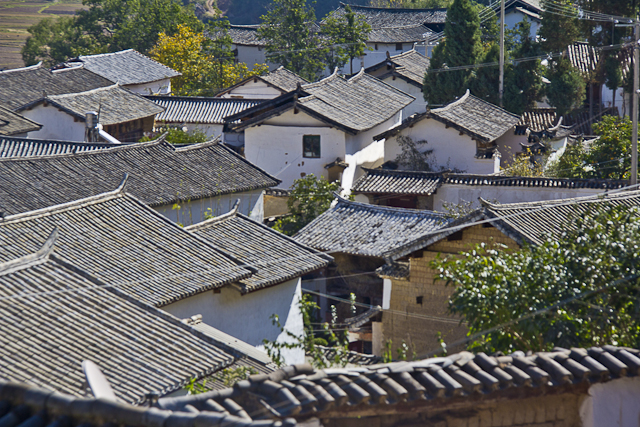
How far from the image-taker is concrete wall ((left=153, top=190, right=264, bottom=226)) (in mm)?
21328

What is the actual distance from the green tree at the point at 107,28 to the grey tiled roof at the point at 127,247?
130ft

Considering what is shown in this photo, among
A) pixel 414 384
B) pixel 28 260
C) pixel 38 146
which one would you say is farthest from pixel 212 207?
pixel 414 384

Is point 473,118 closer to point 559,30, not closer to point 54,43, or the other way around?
point 559,30

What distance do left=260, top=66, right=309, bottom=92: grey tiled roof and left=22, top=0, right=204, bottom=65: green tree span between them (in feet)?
40.2

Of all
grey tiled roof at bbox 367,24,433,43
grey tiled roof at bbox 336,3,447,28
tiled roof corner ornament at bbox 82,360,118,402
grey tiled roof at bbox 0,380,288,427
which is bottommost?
tiled roof corner ornament at bbox 82,360,118,402

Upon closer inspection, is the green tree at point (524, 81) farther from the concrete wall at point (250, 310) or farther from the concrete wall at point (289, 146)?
the concrete wall at point (250, 310)

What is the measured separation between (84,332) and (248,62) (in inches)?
1890

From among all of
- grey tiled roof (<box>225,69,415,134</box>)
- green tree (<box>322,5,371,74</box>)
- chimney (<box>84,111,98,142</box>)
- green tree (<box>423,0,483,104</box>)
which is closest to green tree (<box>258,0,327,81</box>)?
green tree (<box>322,5,371,74</box>)

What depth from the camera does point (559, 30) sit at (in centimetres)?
3200

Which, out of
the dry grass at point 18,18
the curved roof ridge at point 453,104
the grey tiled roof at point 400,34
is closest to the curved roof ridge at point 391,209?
the curved roof ridge at point 453,104

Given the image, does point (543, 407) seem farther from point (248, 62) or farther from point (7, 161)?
point (248, 62)

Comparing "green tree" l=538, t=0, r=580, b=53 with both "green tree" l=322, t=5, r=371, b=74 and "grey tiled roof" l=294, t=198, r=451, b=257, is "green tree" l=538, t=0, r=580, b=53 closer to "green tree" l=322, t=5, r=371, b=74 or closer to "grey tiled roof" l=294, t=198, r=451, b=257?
"grey tiled roof" l=294, t=198, r=451, b=257

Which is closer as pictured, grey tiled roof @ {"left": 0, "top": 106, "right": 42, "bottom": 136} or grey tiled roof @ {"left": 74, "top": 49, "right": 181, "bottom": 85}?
grey tiled roof @ {"left": 0, "top": 106, "right": 42, "bottom": 136}

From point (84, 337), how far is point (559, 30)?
91.3 ft
